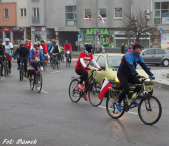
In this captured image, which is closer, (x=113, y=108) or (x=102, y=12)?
(x=113, y=108)

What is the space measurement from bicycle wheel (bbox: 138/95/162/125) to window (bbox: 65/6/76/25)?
51756 millimetres

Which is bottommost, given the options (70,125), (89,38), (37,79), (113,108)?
(70,125)

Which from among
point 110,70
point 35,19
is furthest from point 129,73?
point 35,19

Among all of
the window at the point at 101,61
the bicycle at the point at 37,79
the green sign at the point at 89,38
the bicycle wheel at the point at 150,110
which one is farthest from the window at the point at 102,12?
the bicycle wheel at the point at 150,110

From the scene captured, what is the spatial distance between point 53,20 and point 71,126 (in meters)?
53.6

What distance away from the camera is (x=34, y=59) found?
15.3 m

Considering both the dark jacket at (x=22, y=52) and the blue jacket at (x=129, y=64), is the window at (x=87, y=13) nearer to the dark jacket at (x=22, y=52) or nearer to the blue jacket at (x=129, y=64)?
the dark jacket at (x=22, y=52)

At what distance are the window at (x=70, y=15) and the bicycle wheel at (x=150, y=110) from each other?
5176cm

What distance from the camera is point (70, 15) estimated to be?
196 feet

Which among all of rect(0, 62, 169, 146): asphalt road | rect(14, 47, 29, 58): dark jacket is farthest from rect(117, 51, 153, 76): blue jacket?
rect(14, 47, 29, 58): dark jacket

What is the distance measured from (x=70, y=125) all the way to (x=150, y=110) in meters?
1.62

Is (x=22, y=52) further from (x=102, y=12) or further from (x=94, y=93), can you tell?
(x=102, y=12)

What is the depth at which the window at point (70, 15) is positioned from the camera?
196 feet

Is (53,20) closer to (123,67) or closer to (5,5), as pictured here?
(5,5)
